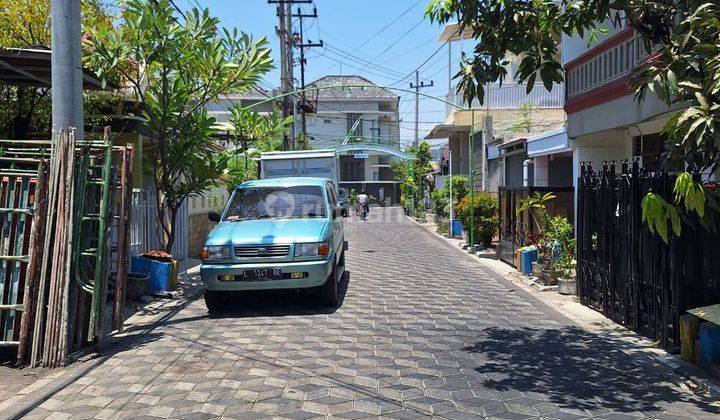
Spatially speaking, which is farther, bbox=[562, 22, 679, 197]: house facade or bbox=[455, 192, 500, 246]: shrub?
bbox=[455, 192, 500, 246]: shrub

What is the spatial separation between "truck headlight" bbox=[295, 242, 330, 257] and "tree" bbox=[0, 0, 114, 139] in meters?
5.46

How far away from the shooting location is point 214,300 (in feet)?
29.2

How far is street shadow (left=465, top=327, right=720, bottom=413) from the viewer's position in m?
5.26

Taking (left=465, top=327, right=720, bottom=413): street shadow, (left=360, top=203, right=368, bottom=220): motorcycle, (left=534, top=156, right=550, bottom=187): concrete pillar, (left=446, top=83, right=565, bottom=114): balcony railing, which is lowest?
(left=465, top=327, right=720, bottom=413): street shadow

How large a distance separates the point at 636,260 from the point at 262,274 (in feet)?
15.6

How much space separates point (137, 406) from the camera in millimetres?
5145

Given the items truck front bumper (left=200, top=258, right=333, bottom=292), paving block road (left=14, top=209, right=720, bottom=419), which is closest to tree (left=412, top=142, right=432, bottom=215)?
paving block road (left=14, top=209, right=720, bottom=419)

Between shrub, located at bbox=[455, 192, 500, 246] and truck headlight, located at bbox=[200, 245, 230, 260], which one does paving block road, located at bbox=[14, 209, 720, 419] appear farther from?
shrub, located at bbox=[455, 192, 500, 246]

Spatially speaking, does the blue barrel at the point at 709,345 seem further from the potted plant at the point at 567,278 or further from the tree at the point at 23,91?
the tree at the point at 23,91

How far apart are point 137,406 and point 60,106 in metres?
3.74

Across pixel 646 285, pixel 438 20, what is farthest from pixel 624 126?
pixel 438 20

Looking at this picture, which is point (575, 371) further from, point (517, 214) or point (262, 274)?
point (517, 214)

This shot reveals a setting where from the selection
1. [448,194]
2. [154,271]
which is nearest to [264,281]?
[154,271]

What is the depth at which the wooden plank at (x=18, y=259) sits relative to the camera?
20.6 feet
